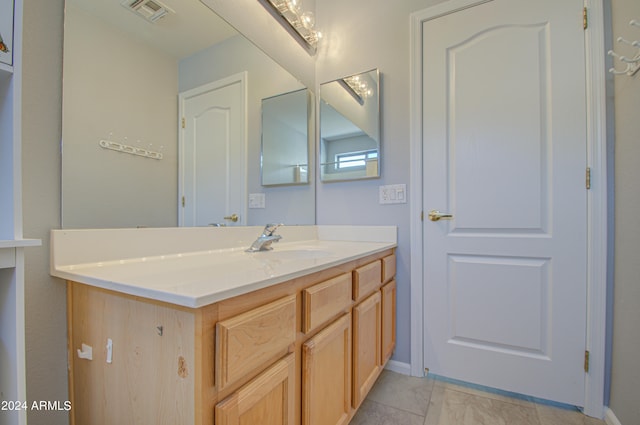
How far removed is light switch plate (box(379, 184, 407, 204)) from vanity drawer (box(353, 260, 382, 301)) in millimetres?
459

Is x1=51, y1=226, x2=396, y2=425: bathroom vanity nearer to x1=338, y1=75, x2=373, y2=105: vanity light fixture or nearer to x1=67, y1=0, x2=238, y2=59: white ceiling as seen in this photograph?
x1=67, y1=0, x2=238, y2=59: white ceiling

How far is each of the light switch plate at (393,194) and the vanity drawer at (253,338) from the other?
1.11 metres

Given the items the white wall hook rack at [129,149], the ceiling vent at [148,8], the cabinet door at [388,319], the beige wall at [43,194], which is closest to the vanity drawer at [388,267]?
the cabinet door at [388,319]

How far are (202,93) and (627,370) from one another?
83.0 inches

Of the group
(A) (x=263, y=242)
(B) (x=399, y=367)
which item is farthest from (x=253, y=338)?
(B) (x=399, y=367)

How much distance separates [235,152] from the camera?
52.8 inches

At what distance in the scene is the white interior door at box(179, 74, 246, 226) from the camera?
1.08m

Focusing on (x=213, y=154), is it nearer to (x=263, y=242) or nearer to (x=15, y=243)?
(x=263, y=242)

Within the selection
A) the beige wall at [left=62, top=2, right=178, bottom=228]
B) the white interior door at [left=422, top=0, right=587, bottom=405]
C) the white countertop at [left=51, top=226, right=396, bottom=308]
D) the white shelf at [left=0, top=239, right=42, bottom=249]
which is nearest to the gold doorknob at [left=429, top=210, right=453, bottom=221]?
the white interior door at [left=422, top=0, right=587, bottom=405]

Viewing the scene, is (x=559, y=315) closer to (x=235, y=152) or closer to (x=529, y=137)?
(x=529, y=137)

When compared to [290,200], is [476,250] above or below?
below

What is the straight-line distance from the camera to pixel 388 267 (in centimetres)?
150

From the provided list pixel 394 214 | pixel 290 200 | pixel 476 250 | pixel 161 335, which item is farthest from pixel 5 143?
pixel 476 250

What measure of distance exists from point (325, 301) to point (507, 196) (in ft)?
3.85
